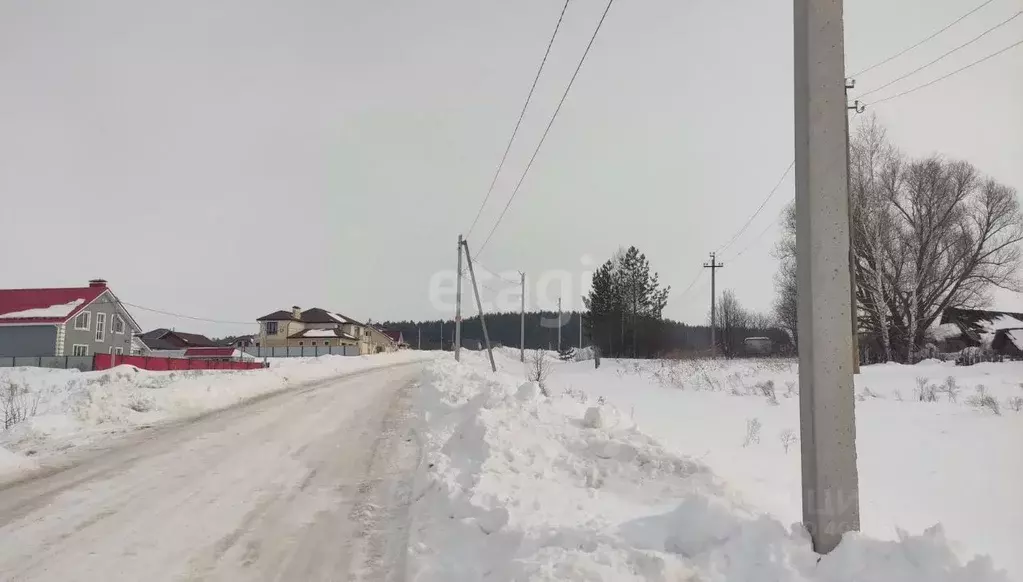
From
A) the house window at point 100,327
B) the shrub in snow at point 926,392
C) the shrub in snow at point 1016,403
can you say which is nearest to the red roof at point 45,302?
the house window at point 100,327

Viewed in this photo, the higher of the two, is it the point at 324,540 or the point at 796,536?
the point at 796,536

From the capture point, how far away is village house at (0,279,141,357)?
38.5 meters

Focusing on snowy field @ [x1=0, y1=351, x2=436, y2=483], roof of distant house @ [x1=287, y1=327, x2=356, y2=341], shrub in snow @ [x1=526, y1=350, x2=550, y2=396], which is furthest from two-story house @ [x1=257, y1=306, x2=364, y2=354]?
shrub in snow @ [x1=526, y1=350, x2=550, y2=396]

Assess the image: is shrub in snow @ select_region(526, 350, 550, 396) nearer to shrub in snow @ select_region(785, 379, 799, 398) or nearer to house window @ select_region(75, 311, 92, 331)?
shrub in snow @ select_region(785, 379, 799, 398)

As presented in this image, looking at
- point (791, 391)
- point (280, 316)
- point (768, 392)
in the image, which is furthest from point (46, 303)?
point (791, 391)

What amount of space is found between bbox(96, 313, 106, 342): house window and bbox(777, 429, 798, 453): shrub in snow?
1934 inches

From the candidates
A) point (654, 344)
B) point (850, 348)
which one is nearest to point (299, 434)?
point (850, 348)

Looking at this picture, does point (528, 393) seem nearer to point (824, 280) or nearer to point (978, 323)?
point (824, 280)

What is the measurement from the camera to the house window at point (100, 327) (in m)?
42.7

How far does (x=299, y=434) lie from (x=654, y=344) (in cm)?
4225

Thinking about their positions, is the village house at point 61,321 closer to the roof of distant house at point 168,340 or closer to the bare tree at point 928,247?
the roof of distant house at point 168,340

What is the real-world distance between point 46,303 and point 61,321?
3.72 m

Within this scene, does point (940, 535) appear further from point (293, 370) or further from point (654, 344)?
point (654, 344)

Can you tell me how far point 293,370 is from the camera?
92.9 feet
